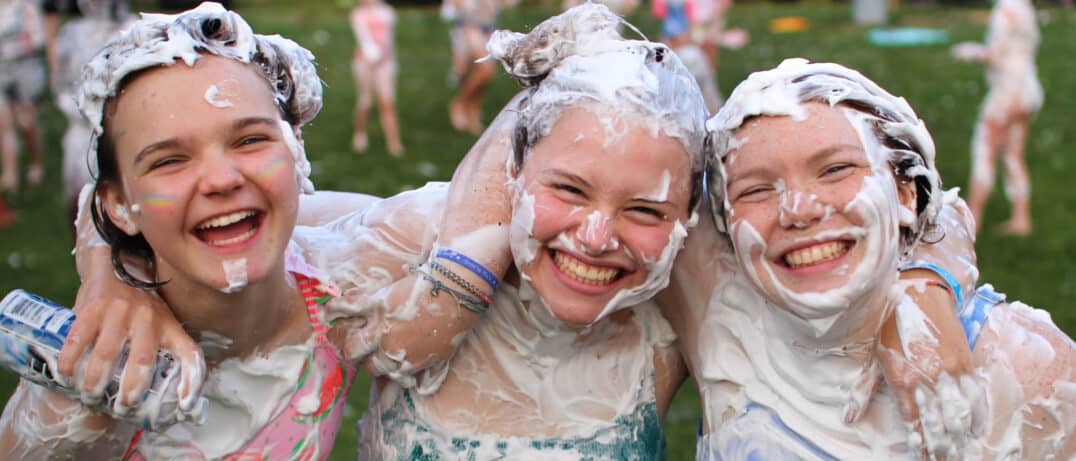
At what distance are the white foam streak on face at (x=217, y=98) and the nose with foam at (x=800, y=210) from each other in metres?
1.12

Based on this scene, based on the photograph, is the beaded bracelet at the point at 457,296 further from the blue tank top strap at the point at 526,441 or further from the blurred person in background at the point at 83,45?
the blurred person in background at the point at 83,45

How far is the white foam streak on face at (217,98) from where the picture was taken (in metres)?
2.37

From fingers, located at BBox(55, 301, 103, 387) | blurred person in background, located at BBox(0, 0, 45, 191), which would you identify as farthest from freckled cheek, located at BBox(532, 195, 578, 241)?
blurred person in background, located at BBox(0, 0, 45, 191)

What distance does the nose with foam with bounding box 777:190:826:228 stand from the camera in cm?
237

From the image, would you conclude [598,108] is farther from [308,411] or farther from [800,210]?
[308,411]

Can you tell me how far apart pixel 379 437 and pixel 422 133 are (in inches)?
313

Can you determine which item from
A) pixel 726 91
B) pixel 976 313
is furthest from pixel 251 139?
pixel 726 91

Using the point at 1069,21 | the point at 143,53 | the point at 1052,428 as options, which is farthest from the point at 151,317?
the point at 1069,21

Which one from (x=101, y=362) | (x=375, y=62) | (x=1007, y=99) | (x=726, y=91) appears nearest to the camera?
(x=101, y=362)

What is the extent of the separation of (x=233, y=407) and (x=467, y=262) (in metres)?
0.61

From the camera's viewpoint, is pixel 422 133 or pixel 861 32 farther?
pixel 861 32

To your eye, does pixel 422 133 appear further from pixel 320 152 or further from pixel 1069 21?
pixel 1069 21

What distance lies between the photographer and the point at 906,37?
15305mm

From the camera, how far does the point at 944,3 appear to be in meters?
19.4
